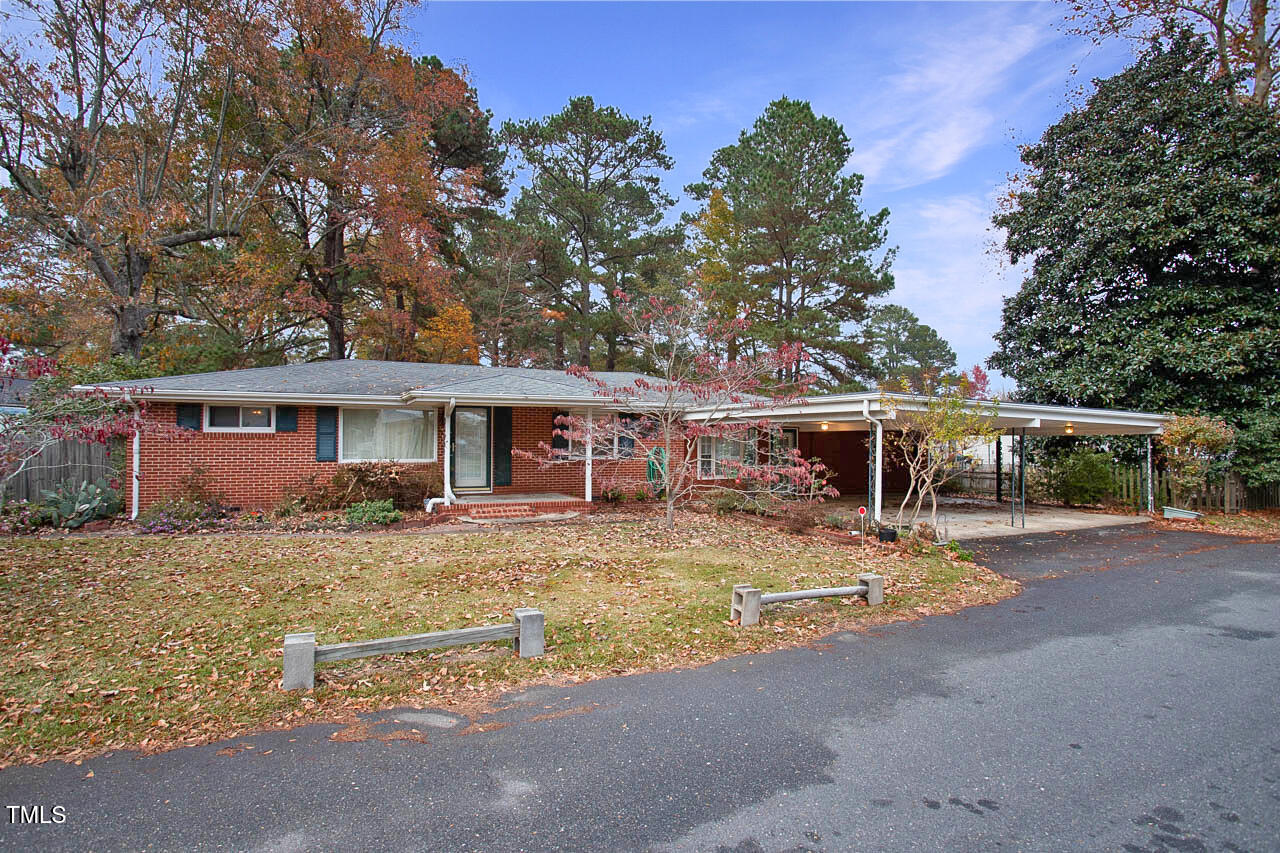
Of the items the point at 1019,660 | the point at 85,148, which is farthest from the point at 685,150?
the point at 1019,660

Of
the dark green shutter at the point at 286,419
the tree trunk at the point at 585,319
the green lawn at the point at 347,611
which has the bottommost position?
the green lawn at the point at 347,611

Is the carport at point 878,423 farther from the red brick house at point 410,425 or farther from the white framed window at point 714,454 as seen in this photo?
the white framed window at point 714,454

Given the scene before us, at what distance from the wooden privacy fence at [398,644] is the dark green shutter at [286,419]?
9150 millimetres

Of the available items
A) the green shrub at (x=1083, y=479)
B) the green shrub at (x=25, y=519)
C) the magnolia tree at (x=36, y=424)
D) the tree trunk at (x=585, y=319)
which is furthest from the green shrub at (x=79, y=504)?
the green shrub at (x=1083, y=479)

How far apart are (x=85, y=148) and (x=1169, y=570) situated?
23.2m

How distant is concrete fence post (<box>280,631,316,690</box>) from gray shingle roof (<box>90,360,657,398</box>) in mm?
8013

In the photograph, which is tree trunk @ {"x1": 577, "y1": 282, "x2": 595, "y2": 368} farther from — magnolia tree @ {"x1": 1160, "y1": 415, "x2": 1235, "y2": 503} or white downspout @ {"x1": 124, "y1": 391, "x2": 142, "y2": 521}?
magnolia tree @ {"x1": 1160, "y1": 415, "x2": 1235, "y2": 503}

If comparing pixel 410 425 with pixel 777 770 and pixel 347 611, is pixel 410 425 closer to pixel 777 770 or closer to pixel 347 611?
pixel 347 611

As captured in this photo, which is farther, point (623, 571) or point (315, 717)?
point (623, 571)

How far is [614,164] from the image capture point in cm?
2695

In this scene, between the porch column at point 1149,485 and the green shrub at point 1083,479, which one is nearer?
the porch column at point 1149,485

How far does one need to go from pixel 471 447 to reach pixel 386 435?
1857mm

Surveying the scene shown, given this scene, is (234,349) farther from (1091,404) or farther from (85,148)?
(1091,404)

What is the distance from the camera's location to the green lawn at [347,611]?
13.8ft
